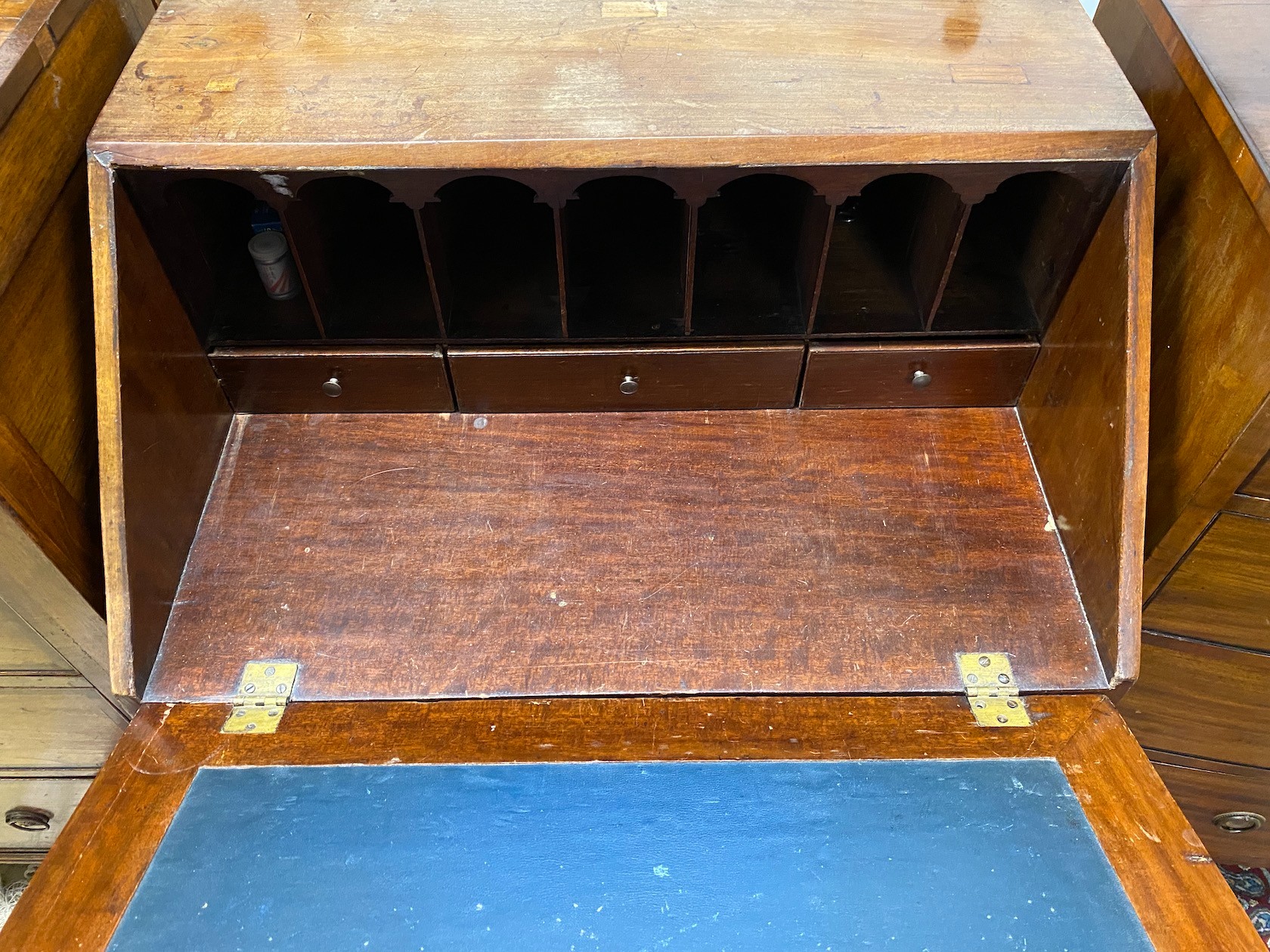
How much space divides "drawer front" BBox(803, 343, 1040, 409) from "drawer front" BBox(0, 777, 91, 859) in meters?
1.24

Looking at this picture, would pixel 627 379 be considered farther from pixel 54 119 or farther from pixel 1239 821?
pixel 1239 821

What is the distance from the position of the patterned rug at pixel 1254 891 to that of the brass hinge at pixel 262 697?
5.61 feet

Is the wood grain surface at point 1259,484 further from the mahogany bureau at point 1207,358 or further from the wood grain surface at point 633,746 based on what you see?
the wood grain surface at point 633,746

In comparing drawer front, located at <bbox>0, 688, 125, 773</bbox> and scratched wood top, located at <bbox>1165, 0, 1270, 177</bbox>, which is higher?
scratched wood top, located at <bbox>1165, 0, 1270, 177</bbox>

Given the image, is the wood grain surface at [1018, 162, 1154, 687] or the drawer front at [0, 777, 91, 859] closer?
the wood grain surface at [1018, 162, 1154, 687]

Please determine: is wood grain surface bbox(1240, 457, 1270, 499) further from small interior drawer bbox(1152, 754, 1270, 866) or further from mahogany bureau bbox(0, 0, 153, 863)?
mahogany bureau bbox(0, 0, 153, 863)

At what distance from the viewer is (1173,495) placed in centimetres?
108

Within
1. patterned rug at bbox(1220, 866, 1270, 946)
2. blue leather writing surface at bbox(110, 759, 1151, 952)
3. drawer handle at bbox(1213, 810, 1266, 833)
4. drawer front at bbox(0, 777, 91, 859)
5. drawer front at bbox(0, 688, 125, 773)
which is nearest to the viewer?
blue leather writing surface at bbox(110, 759, 1151, 952)

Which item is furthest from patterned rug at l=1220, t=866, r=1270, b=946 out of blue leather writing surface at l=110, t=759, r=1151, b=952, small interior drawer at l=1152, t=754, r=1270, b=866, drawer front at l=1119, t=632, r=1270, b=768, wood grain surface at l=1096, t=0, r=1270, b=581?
blue leather writing surface at l=110, t=759, r=1151, b=952

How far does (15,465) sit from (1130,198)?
1201 mm

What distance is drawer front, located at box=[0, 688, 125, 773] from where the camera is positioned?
4.01ft

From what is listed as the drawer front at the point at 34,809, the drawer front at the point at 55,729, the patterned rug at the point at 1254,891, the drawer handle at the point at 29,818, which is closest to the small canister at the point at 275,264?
the drawer front at the point at 55,729

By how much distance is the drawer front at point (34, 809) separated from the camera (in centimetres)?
137

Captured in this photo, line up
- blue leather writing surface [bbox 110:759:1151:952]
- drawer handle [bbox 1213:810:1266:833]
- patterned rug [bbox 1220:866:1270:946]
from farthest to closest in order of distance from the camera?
patterned rug [bbox 1220:866:1270:946] < drawer handle [bbox 1213:810:1266:833] < blue leather writing surface [bbox 110:759:1151:952]
